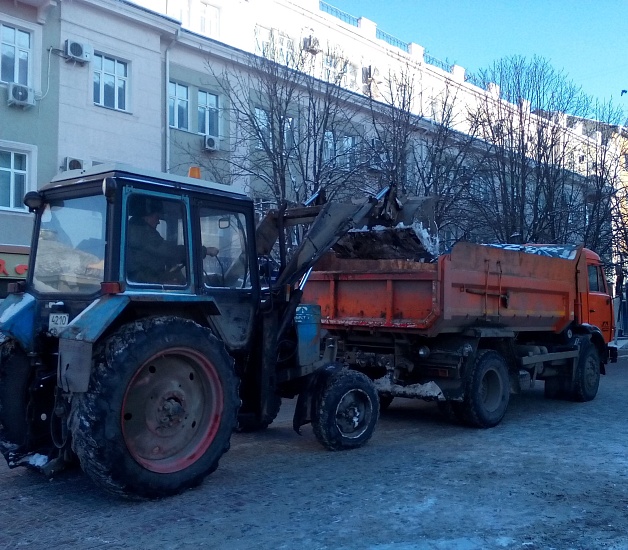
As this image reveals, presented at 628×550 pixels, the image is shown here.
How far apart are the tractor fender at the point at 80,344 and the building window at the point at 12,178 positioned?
39.1ft

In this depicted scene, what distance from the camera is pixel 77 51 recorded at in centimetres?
1691

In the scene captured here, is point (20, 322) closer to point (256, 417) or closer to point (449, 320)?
point (256, 417)

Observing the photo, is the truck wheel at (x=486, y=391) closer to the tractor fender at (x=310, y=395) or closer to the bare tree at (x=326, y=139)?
the tractor fender at (x=310, y=395)

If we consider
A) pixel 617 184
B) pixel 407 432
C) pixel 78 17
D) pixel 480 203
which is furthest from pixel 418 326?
pixel 617 184

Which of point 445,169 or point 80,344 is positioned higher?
point 445,169

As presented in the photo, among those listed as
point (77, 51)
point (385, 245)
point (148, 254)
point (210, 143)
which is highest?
point (77, 51)

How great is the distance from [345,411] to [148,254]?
2.90 meters

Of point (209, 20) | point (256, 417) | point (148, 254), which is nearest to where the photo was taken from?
point (148, 254)

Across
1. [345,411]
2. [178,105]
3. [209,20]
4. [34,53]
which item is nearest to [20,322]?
[345,411]

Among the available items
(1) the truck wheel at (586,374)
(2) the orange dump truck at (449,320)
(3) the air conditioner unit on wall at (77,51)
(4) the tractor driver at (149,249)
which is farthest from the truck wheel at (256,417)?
(3) the air conditioner unit on wall at (77,51)

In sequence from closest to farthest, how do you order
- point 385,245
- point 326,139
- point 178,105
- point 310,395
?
point 310,395
point 385,245
point 326,139
point 178,105

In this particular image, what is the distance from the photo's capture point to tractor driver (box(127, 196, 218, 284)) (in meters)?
5.89

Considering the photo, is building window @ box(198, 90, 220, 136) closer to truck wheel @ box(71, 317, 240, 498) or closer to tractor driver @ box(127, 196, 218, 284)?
tractor driver @ box(127, 196, 218, 284)

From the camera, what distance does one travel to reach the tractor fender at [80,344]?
5316mm
